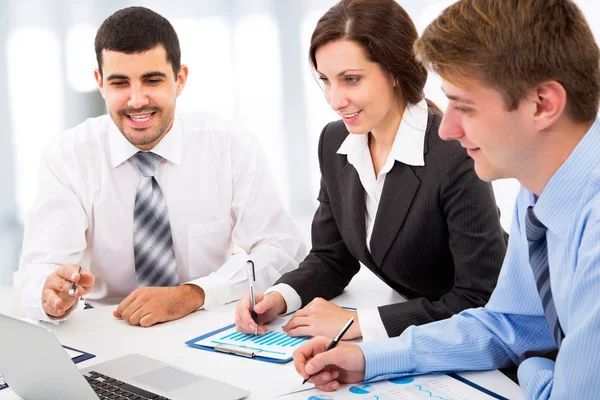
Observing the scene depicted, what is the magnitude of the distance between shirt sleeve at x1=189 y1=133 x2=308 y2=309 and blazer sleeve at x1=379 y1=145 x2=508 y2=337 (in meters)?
0.65

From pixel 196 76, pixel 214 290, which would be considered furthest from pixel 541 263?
pixel 196 76

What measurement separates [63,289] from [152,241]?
1.55 ft

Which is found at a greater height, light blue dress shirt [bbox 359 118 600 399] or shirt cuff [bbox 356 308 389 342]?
light blue dress shirt [bbox 359 118 600 399]

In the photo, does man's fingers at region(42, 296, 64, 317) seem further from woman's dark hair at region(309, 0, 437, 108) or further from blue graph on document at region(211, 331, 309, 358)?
woman's dark hair at region(309, 0, 437, 108)

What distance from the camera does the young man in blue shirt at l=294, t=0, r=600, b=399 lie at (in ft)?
3.52

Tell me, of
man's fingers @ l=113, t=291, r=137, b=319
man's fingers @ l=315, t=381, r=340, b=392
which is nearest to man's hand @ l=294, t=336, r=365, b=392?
man's fingers @ l=315, t=381, r=340, b=392

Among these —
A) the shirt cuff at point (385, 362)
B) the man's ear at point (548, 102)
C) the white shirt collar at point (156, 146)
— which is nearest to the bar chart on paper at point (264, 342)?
the shirt cuff at point (385, 362)

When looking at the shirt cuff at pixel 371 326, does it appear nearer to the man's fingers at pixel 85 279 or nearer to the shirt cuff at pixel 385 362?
the shirt cuff at pixel 385 362

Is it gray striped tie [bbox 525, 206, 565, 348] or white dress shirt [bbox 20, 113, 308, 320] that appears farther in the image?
white dress shirt [bbox 20, 113, 308, 320]

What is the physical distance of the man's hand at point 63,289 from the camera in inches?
70.0

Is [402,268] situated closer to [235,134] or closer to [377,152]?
[377,152]

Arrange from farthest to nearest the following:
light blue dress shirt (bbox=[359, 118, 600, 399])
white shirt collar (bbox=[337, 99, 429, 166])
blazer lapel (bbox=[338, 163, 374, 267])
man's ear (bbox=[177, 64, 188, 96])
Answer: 1. man's ear (bbox=[177, 64, 188, 96])
2. blazer lapel (bbox=[338, 163, 374, 267])
3. white shirt collar (bbox=[337, 99, 429, 166])
4. light blue dress shirt (bbox=[359, 118, 600, 399])

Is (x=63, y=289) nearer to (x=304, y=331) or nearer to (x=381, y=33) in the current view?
(x=304, y=331)

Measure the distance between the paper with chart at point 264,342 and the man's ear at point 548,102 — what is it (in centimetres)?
70
